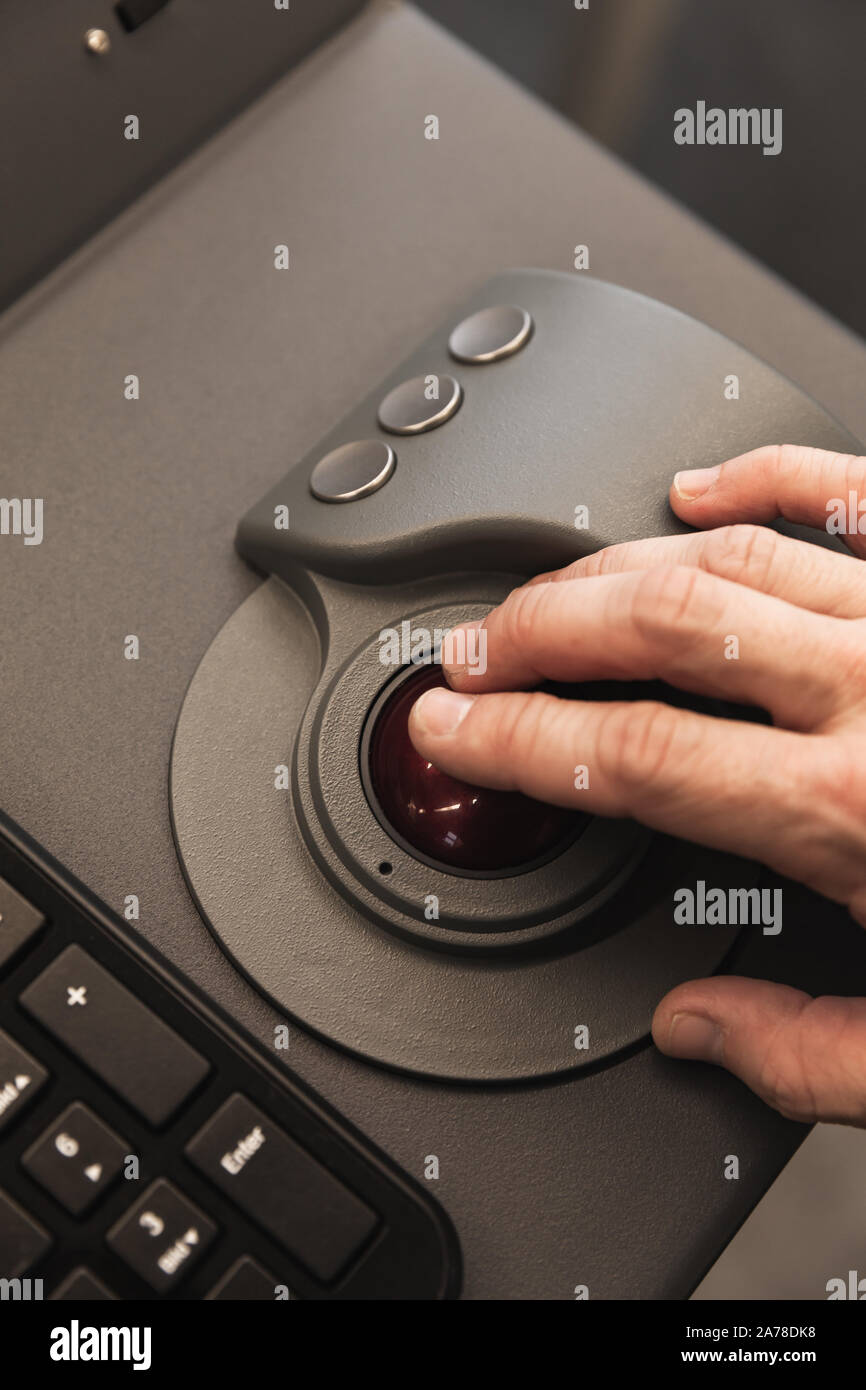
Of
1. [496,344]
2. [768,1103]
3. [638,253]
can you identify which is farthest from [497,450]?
[768,1103]

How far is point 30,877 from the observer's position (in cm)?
40

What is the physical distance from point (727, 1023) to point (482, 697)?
5.7 inches

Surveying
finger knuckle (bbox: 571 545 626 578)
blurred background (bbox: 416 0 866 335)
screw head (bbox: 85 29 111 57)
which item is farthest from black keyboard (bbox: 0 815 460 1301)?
blurred background (bbox: 416 0 866 335)

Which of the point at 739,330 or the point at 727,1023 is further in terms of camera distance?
the point at 739,330

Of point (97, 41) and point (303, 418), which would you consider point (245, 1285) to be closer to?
point (303, 418)

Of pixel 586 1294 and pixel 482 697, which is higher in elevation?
pixel 482 697

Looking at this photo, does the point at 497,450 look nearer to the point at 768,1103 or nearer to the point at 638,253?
the point at 638,253

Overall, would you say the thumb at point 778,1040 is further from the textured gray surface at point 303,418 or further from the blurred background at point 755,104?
the blurred background at point 755,104

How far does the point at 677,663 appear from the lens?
401 mm

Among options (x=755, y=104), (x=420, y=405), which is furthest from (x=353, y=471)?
(x=755, y=104)

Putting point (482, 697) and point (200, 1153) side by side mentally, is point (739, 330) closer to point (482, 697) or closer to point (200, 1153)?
point (482, 697)

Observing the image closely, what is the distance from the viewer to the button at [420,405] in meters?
0.47

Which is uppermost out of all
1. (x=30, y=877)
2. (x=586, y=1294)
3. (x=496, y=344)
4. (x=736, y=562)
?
(x=496, y=344)

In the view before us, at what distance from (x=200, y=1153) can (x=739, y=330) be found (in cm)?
41
